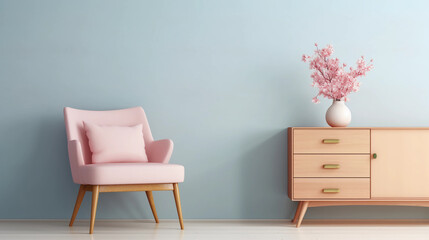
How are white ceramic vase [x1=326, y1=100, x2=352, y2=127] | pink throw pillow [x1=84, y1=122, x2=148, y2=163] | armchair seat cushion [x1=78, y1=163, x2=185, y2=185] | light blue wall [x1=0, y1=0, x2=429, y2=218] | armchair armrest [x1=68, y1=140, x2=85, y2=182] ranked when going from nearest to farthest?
armchair seat cushion [x1=78, y1=163, x2=185, y2=185] → armchair armrest [x1=68, y1=140, x2=85, y2=182] → pink throw pillow [x1=84, y1=122, x2=148, y2=163] → white ceramic vase [x1=326, y1=100, x2=352, y2=127] → light blue wall [x1=0, y1=0, x2=429, y2=218]

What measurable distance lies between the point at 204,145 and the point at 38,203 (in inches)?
49.8

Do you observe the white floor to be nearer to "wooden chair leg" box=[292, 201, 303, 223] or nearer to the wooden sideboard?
"wooden chair leg" box=[292, 201, 303, 223]

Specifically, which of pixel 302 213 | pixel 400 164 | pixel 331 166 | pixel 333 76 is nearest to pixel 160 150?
pixel 302 213

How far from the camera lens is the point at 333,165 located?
355 centimetres

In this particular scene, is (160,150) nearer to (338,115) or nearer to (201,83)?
(201,83)

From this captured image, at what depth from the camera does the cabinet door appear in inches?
140

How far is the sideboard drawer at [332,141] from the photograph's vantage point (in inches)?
140

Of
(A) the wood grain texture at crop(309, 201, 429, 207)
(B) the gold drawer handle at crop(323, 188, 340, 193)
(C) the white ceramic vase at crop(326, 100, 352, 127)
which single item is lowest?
(A) the wood grain texture at crop(309, 201, 429, 207)

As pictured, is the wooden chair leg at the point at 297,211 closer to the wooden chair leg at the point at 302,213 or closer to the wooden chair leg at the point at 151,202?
the wooden chair leg at the point at 302,213

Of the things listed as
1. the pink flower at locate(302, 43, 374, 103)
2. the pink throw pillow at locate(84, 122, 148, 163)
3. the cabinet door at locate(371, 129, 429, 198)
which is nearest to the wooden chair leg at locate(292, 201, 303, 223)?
the cabinet door at locate(371, 129, 429, 198)

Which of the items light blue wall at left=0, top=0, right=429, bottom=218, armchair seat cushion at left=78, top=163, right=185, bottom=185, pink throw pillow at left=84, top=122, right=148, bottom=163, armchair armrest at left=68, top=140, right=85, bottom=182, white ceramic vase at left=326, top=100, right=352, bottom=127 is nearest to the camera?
armchair seat cushion at left=78, top=163, right=185, bottom=185

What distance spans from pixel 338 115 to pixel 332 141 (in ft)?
0.70

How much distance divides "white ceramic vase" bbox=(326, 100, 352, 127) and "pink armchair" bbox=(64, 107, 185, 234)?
109cm

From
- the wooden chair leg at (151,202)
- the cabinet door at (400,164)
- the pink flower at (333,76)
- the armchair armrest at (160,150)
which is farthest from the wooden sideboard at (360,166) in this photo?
the wooden chair leg at (151,202)
